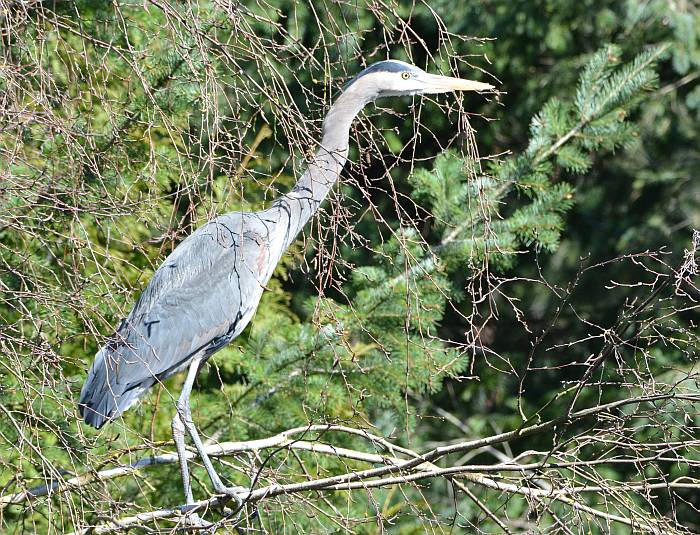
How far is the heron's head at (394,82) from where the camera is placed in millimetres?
3807

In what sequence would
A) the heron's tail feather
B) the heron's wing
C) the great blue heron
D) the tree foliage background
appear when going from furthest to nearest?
the heron's wing → the great blue heron → the heron's tail feather → the tree foliage background

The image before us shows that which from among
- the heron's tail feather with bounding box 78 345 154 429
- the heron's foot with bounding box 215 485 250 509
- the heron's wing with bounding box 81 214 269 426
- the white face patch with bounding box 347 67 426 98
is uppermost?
the white face patch with bounding box 347 67 426 98

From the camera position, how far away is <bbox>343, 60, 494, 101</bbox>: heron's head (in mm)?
3807

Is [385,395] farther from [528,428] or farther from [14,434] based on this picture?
[528,428]

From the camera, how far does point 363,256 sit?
5.99 m

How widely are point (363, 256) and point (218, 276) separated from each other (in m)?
2.09

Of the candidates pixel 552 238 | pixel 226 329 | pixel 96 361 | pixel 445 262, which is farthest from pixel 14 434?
pixel 552 238

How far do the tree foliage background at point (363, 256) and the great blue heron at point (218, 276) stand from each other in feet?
0.43

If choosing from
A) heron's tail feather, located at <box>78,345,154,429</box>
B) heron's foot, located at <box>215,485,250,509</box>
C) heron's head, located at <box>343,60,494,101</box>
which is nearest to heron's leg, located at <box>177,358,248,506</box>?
heron's foot, located at <box>215,485,250,509</box>

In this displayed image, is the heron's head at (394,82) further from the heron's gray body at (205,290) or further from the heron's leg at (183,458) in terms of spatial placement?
the heron's leg at (183,458)

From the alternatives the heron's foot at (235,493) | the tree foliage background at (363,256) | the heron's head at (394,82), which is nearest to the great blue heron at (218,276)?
the heron's head at (394,82)

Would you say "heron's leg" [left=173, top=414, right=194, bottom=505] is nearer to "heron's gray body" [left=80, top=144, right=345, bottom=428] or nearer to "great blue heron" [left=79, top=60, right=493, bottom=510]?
"great blue heron" [left=79, top=60, right=493, bottom=510]

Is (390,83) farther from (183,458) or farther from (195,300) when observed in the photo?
(183,458)

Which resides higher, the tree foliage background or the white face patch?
the white face patch
